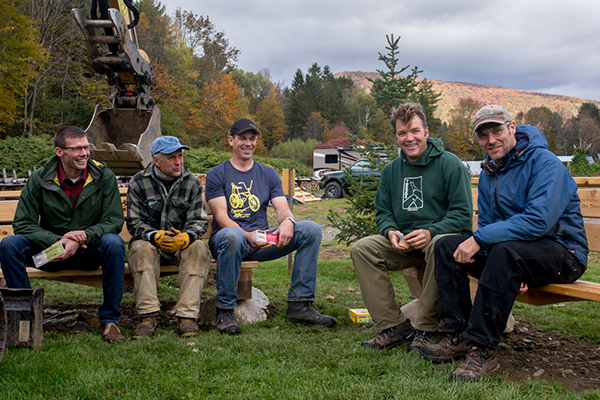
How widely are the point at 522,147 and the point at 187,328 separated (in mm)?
2649

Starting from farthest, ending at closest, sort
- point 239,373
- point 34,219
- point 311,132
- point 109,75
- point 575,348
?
point 311,132
point 109,75
point 34,219
point 575,348
point 239,373

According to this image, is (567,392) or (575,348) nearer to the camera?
(567,392)

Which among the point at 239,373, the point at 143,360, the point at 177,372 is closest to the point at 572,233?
the point at 239,373

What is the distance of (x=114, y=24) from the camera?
21.3 ft

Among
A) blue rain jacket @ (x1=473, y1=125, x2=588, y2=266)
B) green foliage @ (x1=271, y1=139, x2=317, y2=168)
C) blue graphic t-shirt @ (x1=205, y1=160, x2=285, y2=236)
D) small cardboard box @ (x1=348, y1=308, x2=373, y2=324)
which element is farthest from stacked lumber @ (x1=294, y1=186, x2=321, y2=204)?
green foliage @ (x1=271, y1=139, x2=317, y2=168)

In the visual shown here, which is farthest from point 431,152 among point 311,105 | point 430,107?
point 311,105

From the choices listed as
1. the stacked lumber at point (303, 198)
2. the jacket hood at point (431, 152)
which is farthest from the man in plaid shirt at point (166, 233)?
the stacked lumber at point (303, 198)

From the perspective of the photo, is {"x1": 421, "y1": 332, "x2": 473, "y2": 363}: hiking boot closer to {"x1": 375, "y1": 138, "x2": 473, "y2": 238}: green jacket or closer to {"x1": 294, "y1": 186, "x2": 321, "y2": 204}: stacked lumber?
{"x1": 375, "y1": 138, "x2": 473, "y2": 238}: green jacket

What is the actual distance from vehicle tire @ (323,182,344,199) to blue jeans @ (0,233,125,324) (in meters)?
18.3

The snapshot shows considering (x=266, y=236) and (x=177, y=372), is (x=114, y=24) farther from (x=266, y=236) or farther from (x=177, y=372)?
(x=177, y=372)

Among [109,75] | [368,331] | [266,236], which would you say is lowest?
[368,331]

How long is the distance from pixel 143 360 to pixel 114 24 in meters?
5.46

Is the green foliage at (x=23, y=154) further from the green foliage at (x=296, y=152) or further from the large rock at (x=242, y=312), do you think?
the green foliage at (x=296, y=152)

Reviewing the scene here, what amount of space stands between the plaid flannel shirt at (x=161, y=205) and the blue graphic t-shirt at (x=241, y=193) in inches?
9.7
